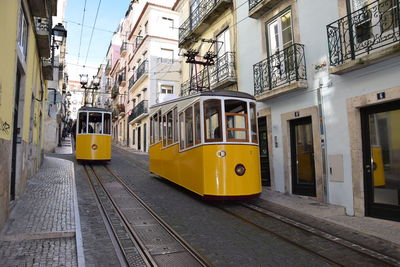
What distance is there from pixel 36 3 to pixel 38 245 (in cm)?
568

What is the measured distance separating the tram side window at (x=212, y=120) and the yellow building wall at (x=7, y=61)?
3.92 m

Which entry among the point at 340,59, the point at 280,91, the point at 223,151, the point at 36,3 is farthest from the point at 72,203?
the point at 340,59

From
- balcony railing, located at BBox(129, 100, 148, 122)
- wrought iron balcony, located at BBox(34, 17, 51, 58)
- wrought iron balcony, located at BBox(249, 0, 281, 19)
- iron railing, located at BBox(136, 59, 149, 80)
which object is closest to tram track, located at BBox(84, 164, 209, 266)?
wrought iron balcony, located at BBox(34, 17, 51, 58)

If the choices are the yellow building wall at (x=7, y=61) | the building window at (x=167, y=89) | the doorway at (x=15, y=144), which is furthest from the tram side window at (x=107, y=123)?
the building window at (x=167, y=89)

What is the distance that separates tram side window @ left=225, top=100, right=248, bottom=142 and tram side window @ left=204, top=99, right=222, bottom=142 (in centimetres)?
20

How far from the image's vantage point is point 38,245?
439cm

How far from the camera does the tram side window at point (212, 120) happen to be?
23.3ft

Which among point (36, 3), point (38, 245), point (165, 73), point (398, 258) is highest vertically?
point (165, 73)

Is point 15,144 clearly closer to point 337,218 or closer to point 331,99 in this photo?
point 337,218

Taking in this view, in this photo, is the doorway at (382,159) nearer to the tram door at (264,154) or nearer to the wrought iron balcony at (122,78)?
the tram door at (264,154)

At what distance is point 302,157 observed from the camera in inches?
344

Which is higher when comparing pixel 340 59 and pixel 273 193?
pixel 340 59

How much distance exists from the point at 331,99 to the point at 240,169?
9.52 ft

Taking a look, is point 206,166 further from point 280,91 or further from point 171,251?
point 280,91
